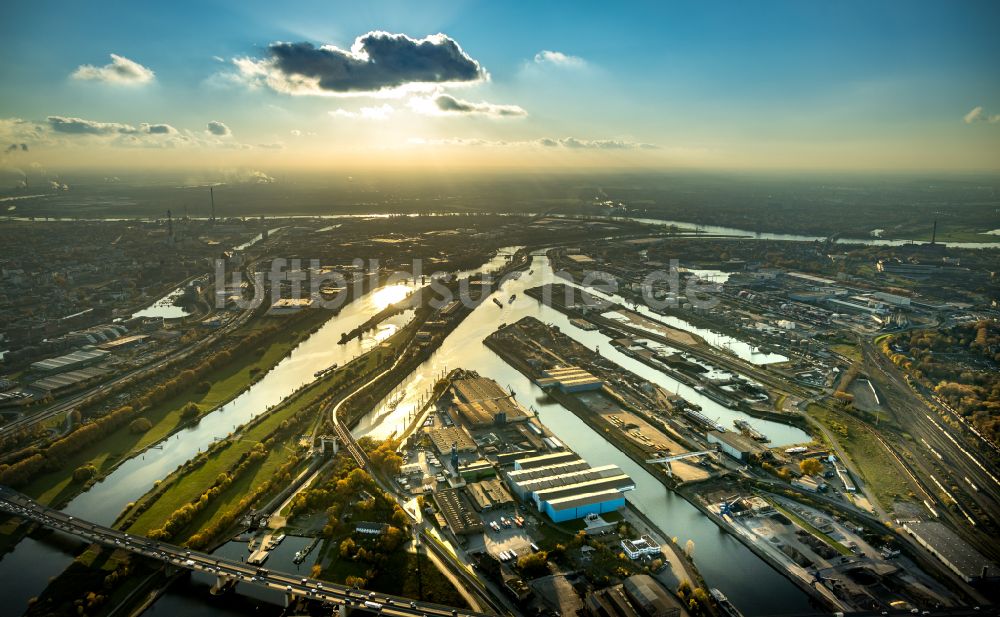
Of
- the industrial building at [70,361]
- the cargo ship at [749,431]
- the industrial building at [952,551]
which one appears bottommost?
the industrial building at [952,551]

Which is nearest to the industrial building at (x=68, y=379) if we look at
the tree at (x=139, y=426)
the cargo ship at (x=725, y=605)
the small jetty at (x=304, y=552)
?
the tree at (x=139, y=426)

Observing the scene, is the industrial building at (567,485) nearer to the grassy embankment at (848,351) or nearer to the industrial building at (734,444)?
the industrial building at (734,444)

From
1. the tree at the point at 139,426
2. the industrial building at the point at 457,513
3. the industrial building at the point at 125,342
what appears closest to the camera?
the industrial building at the point at 457,513

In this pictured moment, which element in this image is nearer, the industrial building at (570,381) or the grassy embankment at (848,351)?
the industrial building at (570,381)

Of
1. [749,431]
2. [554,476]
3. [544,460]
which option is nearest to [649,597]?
[554,476]

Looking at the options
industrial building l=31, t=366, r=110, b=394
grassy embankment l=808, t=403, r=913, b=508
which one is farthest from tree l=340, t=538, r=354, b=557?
industrial building l=31, t=366, r=110, b=394

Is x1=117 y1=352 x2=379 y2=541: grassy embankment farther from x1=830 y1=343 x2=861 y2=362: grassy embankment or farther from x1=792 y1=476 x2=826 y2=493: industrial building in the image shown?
x1=830 y1=343 x2=861 y2=362: grassy embankment
